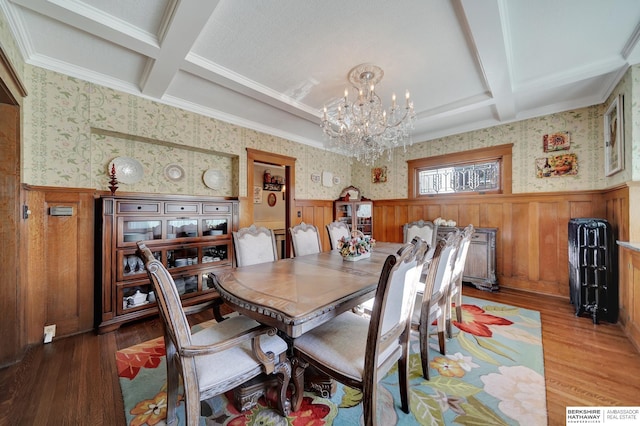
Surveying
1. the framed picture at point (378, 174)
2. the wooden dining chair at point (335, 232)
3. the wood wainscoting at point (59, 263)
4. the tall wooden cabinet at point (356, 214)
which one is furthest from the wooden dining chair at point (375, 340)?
the framed picture at point (378, 174)

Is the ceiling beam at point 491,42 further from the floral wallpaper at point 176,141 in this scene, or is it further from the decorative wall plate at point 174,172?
the decorative wall plate at point 174,172

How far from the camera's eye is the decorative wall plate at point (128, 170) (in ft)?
9.25

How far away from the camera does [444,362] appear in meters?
1.94

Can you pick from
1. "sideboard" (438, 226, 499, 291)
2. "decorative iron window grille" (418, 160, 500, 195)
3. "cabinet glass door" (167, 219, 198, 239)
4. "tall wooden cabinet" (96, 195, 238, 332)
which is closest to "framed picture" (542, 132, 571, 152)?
"decorative iron window grille" (418, 160, 500, 195)

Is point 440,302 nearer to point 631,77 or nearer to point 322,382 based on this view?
point 322,382

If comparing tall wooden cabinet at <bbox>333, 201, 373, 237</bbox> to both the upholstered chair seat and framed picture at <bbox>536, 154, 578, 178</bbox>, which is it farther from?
the upholstered chair seat

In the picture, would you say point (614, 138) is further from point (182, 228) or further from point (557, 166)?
point (182, 228)

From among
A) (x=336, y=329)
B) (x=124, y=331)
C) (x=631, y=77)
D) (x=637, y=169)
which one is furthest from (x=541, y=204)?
(x=124, y=331)

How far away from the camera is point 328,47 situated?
216 centimetres

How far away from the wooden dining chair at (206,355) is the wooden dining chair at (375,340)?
0.19 m

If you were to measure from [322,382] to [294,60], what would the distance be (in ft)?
8.95

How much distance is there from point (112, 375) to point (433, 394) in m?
2.33

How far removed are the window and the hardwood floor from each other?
2244 millimetres

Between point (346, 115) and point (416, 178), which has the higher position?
point (346, 115)
